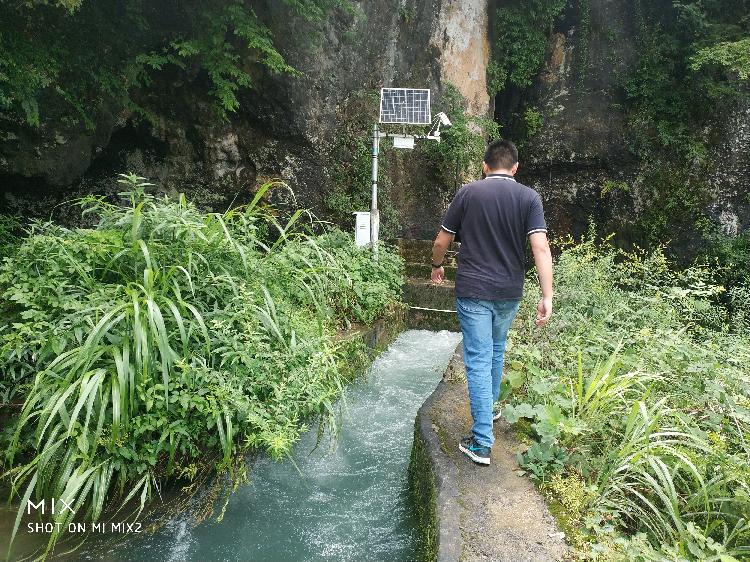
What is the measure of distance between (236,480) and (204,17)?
6087 millimetres

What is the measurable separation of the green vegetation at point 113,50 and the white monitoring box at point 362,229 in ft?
7.59

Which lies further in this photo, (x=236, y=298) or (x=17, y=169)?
(x=17, y=169)

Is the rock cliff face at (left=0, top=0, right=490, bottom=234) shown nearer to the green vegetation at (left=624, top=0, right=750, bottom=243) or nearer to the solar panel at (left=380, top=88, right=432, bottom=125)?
the solar panel at (left=380, top=88, right=432, bottom=125)

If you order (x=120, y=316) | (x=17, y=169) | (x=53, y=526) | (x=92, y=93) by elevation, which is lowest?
(x=53, y=526)

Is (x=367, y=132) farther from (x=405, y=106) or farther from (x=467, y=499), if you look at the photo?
(x=467, y=499)

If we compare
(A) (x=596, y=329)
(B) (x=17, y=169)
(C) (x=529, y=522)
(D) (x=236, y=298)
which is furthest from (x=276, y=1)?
(C) (x=529, y=522)

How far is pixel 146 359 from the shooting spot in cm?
250

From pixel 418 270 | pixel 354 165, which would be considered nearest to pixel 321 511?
pixel 418 270

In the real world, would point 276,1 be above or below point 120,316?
above

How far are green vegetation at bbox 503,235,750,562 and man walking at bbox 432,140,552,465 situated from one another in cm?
32

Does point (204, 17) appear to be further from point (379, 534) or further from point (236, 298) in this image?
point (379, 534)

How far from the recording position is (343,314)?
546cm

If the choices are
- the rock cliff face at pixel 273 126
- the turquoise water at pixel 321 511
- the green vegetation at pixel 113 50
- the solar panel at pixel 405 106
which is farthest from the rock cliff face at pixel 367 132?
the turquoise water at pixel 321 511

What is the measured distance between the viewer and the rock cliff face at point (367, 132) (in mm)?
6848
